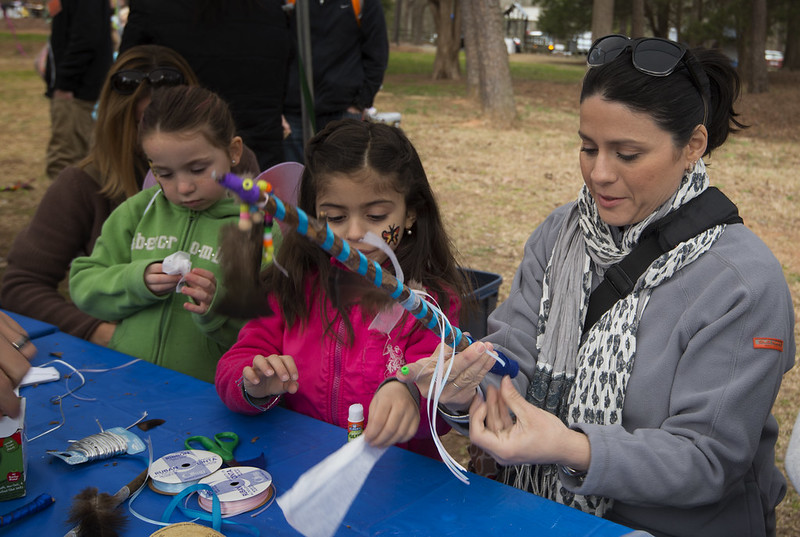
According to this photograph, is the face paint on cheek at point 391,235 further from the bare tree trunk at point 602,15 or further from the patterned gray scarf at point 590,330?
the bare tree trunk at point 602,15

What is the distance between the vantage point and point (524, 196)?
336 inches

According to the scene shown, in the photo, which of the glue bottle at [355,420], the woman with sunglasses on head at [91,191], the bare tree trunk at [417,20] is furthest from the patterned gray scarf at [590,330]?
the bare tree trunk at [417,20]

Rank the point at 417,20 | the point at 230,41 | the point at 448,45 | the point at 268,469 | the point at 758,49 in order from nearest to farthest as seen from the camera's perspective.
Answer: the point at 268,469, the point at 230,41, the point at 758,49, the point at 448,45, the point at 417,20

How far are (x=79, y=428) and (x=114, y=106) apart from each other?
57.0 inches

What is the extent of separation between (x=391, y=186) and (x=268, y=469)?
80 cm

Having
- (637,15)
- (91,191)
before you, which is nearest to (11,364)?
(91,191)

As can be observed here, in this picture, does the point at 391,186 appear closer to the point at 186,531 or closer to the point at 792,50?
the point at 186,531

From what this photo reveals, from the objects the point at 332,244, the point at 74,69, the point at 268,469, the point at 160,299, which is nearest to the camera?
the point at 332,244

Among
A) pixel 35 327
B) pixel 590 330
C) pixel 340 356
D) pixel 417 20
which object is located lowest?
pixel 35 327

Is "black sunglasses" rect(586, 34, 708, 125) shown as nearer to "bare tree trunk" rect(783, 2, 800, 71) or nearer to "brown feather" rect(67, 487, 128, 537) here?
"brown feather" rect(67, 487, 128, 537)

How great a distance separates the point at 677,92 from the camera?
180 centimetres

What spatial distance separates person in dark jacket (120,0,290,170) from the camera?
353 centimetres

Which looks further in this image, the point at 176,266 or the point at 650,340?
the point at 176,266

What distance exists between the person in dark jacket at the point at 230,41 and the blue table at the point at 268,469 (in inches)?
70.6
